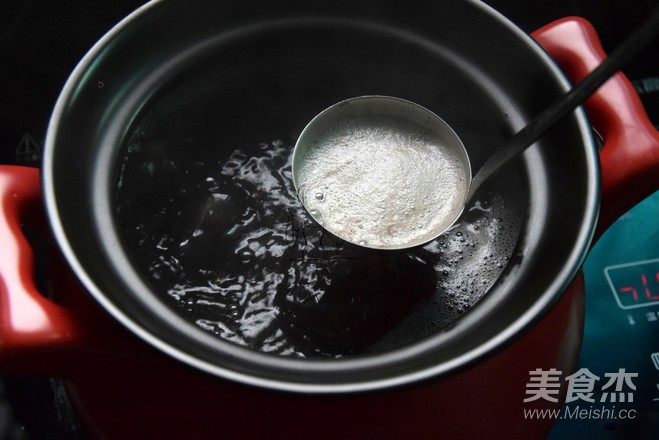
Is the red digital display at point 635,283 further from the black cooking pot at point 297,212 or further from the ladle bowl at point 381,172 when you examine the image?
the ladle bowl at point 381,172

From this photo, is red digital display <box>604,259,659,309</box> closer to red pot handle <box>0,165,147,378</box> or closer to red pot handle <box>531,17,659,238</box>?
→ red pot handle <box>531,17,659,238</box>

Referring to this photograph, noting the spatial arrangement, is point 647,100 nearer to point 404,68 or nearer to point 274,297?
point 404,68

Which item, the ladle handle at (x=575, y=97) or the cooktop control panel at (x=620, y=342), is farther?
the cooktop control panel at (x=620, y=342)

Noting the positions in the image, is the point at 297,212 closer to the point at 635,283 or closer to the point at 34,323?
the point at 34,323

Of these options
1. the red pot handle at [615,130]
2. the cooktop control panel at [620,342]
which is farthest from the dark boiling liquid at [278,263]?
the cooktop control panel at [620,342]

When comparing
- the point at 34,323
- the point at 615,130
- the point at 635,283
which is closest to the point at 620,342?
the point at 635,283
